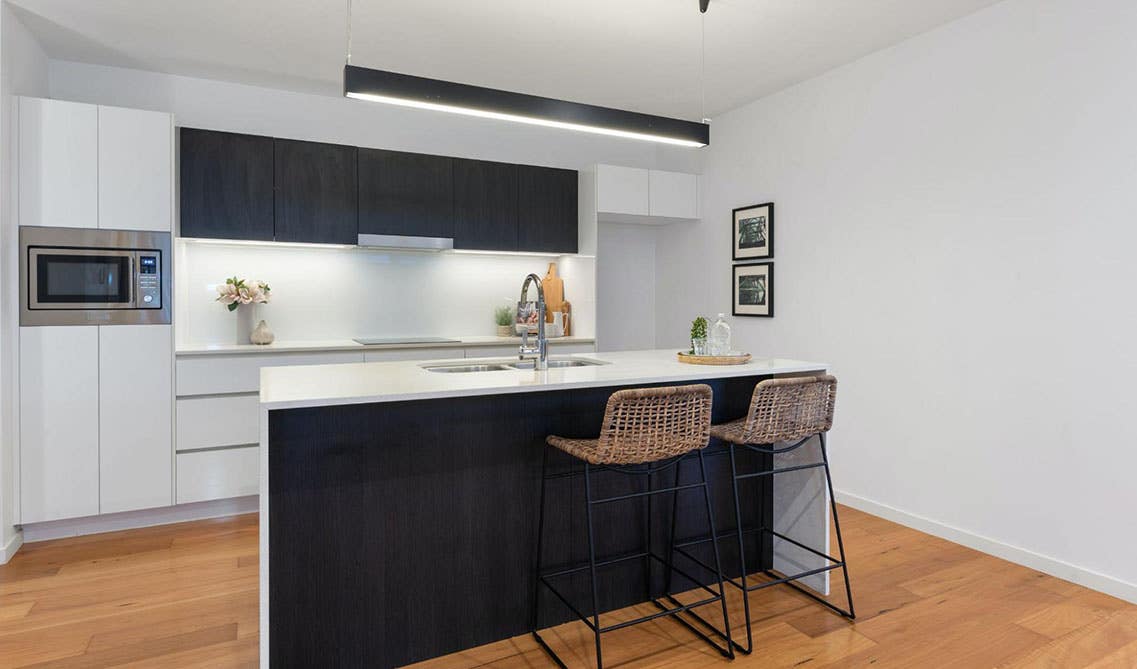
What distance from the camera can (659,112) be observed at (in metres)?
4.94

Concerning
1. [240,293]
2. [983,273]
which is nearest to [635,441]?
[983,273]

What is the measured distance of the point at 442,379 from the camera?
2.35 m

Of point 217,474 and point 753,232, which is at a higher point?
point 753,232

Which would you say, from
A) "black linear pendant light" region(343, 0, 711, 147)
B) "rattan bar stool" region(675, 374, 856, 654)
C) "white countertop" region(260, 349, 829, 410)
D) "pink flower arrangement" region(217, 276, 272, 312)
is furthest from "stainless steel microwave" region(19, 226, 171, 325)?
"rattan bar stool" region(675, 374, 856, 654)

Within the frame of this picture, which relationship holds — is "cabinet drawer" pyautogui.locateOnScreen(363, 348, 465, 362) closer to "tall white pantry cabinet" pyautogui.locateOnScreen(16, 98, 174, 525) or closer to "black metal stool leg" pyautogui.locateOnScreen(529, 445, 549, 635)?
"tall white pantry cabinet" pyautogui.locateOnScreen(16, 98, 174, 525)

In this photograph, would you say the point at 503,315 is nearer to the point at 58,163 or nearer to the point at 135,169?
the point at 135,169

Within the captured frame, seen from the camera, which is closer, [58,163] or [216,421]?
[58,163]

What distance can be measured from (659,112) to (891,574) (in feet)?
11.7

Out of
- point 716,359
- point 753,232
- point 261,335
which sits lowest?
point 716,359

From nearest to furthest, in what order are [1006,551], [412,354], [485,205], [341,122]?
1. [1006,551]
2. [412,354]
3. [341,122]
4. [485,205]

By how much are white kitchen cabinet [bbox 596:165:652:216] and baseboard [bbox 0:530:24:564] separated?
396cm

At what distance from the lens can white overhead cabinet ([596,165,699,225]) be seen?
15.8 ft

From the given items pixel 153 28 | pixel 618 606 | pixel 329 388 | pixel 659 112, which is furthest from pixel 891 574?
pixel 153 28

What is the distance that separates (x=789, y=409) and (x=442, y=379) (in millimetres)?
1343
